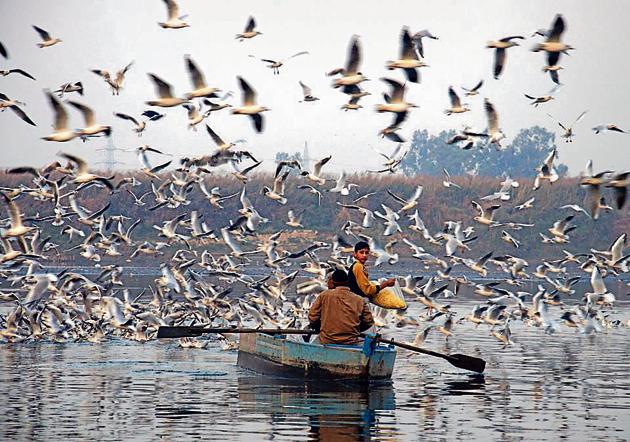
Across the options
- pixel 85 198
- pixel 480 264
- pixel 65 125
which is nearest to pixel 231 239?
pixel 480 264

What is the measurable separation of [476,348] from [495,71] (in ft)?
19.5

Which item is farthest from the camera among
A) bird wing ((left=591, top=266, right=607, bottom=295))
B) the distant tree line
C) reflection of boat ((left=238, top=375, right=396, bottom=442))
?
the distant tree line

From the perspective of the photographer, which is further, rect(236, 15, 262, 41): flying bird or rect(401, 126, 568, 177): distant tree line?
rect(401, 126, 568, 177): distant tree line

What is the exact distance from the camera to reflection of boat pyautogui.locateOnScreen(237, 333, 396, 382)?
22.0 m

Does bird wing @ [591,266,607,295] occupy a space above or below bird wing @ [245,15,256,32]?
below

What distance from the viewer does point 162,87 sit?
88.5 ft

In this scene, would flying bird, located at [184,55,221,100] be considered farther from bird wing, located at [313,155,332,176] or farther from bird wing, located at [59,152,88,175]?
bird wing, located at [313,155,332,176]

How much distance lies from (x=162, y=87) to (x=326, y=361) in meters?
7.07

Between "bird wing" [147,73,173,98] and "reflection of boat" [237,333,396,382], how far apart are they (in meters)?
5.43

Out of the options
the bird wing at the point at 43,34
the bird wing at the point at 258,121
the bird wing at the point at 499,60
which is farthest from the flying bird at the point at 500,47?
the bird wing at the point at 43,34

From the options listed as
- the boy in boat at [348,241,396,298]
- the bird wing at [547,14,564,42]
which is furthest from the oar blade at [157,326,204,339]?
the bird wing at [547,14,564,42]

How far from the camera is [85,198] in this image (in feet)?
238

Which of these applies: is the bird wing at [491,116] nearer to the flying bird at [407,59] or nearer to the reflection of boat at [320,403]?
the flying bird at [407,59]

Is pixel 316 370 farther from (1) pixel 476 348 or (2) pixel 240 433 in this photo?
(1) pixel 476 348
